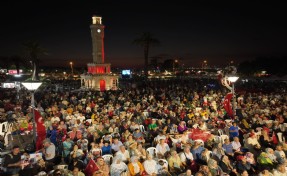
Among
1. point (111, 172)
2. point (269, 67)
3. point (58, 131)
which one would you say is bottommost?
point (111, 172)

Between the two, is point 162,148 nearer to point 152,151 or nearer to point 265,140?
point 152,151

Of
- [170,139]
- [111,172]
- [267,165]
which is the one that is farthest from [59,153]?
[267,165]

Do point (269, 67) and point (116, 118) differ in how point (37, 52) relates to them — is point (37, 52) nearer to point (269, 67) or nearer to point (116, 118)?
point (116, 118)

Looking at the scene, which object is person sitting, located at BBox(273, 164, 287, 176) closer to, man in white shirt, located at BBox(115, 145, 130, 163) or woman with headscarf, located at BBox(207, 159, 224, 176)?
woman with headscarf, located at BBox(207, 159, 224, 176)

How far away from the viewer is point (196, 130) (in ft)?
32.1

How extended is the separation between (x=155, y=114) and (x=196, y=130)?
4.95 metres

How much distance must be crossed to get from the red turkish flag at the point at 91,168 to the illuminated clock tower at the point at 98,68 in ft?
127

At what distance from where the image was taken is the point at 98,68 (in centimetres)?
4666

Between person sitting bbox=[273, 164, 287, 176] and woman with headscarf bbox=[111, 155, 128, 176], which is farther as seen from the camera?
woman with headscarf bbox=[111, 155, 128, 176]

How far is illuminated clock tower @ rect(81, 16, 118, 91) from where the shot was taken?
45.4 meters

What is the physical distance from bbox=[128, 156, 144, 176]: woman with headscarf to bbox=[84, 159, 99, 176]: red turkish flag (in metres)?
0.91

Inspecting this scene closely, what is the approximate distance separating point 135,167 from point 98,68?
4059 centimetres

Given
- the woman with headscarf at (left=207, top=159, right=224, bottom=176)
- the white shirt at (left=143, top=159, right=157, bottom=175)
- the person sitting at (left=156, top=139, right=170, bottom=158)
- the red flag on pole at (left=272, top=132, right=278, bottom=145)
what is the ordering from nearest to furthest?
1. the woman with headscarf at (left=207, top=159, right=224, bottom=176)
2. the white shirt at (left=143, top=159, right=157, bottom=175)
3. the person sitting at (left=156, top=139, right=170, bottom=158)
4. the red flag on pole at (left=272, top=132, right=278, bottom=145)

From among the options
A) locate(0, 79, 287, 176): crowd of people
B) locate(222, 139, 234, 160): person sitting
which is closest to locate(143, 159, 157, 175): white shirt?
locate(0, 79, 287, 176): crowd of people
